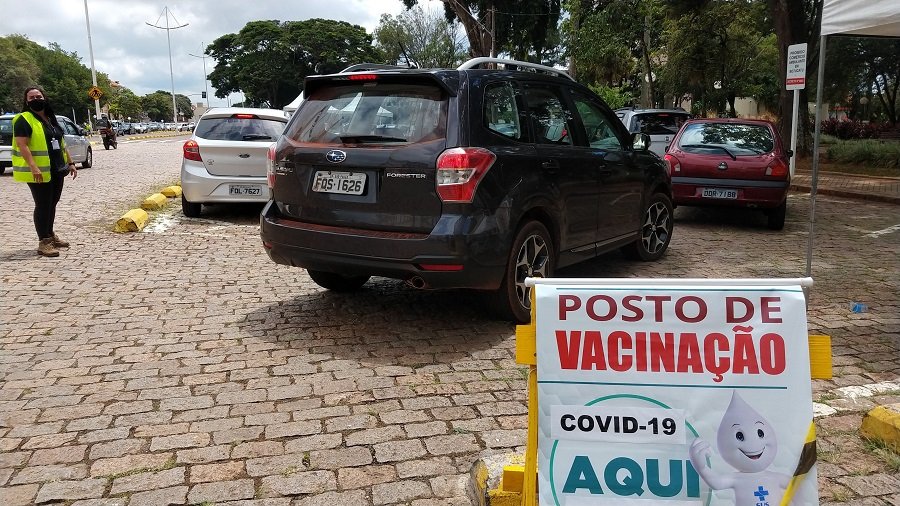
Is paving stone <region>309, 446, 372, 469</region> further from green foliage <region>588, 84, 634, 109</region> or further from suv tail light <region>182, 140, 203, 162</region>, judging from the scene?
green foliage <region>588, 84, 634, 109</region>

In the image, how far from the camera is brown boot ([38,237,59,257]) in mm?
7574

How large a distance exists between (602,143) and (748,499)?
14.3ft

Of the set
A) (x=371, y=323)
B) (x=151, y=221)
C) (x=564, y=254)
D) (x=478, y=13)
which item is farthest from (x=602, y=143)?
(x=478, y=13)

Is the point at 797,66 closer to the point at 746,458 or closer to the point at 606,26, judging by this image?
the point at 746,458

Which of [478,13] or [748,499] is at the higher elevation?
[478,13]

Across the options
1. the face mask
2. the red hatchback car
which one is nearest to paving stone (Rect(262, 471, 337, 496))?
the face mask

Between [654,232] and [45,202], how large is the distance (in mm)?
6376

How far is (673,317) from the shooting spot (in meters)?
2.24

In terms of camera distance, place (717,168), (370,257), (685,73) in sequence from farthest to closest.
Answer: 1. (685,73)
2. (717,168)
3. (370,257)

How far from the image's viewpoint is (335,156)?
473 centimetres

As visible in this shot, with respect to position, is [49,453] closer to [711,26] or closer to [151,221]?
Result: [151,221]

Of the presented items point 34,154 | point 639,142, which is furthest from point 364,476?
point 34,154

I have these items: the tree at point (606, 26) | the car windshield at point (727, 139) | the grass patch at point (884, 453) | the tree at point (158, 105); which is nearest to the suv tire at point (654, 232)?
the car windshield at point (727, 139)

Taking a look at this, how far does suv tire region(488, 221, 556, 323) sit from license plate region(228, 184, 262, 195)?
5.65 meters
